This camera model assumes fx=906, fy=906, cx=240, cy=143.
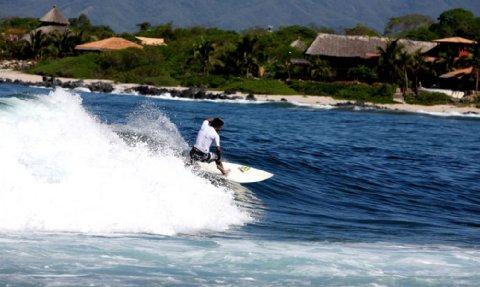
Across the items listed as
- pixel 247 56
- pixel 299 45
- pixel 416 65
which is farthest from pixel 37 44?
pixel 416 65

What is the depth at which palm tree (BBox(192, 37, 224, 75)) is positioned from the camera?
77938 mm

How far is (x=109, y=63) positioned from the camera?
8206 cm

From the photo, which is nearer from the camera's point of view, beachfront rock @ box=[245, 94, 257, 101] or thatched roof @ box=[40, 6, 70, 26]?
beachfront rock @ box=[245, 94, 257, 101]

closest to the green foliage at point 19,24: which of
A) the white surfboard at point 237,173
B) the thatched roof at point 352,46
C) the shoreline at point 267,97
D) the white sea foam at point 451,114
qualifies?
the shoreline at point 267,97

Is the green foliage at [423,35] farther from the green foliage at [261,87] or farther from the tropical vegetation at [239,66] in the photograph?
the green foliage at [261,87]

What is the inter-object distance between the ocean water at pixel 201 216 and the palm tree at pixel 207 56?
165 ft

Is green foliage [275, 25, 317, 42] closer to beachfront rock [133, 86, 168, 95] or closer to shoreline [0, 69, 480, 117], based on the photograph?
shoreline [0, 69, 480, 117]

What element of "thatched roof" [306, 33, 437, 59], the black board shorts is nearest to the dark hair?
the black board shorts

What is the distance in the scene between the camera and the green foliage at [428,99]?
6738 cm

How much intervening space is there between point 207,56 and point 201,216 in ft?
211

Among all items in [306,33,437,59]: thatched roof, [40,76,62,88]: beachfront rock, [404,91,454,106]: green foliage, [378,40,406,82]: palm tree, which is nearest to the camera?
[404,91,454,106]: green foliage

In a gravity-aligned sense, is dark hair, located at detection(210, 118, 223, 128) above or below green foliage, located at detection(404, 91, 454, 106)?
above

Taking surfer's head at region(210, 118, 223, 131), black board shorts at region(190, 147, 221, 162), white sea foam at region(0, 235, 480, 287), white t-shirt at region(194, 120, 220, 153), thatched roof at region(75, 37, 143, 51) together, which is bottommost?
white sea foam at region(0, 235, 480, 287)

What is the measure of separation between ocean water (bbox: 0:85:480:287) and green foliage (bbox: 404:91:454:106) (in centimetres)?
4048
